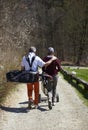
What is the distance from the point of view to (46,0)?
267ft

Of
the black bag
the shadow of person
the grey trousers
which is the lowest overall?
the shadow of person

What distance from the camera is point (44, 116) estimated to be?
13234 millimetres

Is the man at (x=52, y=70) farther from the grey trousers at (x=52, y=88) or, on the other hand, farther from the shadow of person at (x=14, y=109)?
the shadow of person at (x=14, y=109)

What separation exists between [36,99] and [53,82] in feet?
3.82

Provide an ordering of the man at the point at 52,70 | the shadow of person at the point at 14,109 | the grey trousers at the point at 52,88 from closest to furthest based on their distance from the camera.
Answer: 1. the shadow of person at the point at 14,109
2. the man at the point at 52,70
3. the grey trousers at the point at 52,88

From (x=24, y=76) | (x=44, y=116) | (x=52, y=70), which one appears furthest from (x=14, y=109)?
(x=52, y=70)

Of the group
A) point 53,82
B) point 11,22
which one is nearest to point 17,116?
point 53,82

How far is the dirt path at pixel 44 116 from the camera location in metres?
11.8

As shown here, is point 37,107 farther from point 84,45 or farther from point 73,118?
point 84,45

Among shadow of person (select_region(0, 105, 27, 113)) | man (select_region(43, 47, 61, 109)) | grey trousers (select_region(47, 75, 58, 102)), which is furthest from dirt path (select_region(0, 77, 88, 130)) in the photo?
man (select_region(43, 47, 61, 109))

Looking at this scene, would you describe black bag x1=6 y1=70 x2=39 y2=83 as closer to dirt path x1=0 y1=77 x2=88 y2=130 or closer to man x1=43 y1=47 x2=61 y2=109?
dirt path x1=0 y1=77 x2=88 y2=130

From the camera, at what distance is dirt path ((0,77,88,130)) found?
11.8 metres

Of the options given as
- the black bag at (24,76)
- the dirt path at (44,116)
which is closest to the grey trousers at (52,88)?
the dirt path at (44,116)

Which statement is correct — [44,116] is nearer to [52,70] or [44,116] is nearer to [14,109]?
[14,109]
